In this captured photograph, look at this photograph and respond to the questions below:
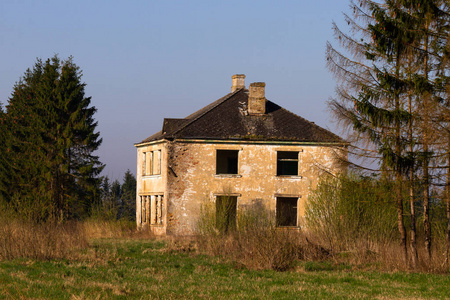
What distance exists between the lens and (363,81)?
2050cm

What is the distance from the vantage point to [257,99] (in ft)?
123

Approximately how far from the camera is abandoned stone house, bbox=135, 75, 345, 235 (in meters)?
34.4

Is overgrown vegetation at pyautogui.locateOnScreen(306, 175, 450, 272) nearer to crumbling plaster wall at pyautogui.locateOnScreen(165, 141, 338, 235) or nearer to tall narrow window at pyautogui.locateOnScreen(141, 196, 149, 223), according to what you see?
crumbling plaster wall at pyautogui.locateOnScreen(165, 141, 338, 235)

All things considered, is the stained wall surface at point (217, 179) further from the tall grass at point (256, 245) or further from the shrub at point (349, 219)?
the shrub at point (349, 219)

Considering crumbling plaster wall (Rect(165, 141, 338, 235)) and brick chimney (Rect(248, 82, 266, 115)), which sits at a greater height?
brick chimney (Rect(248, 82, 266, 115))

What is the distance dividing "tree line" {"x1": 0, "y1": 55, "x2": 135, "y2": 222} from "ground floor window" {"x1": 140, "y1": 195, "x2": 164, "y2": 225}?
7713 millimetres

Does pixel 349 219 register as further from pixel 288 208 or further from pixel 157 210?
pixel 157 210

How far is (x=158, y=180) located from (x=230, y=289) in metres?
21.5

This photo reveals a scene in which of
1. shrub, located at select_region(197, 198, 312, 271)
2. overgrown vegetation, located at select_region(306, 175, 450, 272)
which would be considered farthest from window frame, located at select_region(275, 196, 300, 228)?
shrub, located at select_region(197, 198, 312, 271)

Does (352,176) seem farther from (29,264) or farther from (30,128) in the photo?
(30,128)

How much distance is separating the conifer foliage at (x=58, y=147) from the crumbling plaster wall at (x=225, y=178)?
13186 millimetres

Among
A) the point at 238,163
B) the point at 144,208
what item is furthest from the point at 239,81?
the point at 144,208

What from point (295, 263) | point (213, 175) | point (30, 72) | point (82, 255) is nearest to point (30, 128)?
point (30, 72)

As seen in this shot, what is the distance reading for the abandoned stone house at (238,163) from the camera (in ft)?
113
